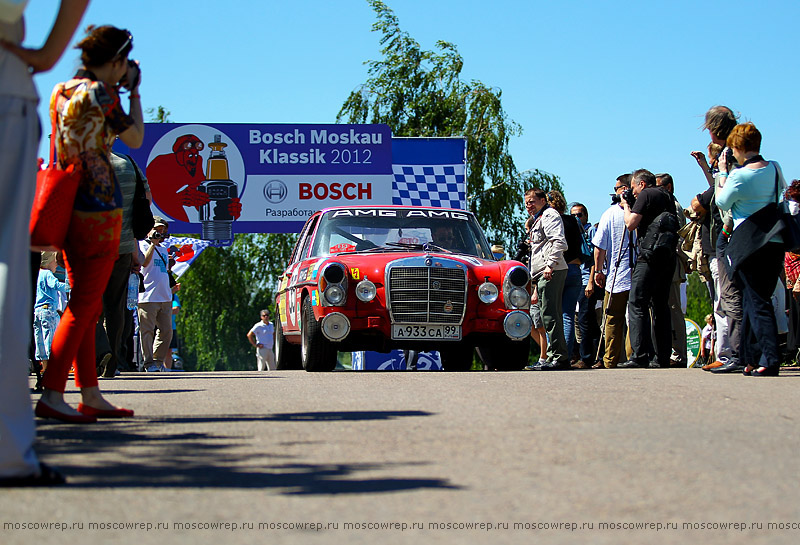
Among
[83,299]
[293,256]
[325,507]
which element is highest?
[293,256]

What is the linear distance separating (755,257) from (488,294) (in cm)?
279

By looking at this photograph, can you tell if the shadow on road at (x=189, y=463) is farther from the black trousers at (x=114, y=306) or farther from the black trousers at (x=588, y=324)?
the black trousers at (x=588, y=324)

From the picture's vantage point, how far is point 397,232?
11305mm

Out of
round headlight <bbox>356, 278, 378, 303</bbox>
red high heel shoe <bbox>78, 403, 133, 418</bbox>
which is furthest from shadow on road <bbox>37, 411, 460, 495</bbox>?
round headlight <bbox>356, 278, 378, 303</bbox>

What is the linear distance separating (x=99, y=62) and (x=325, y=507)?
9.46 feet

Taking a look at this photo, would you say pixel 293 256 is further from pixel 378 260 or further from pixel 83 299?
pixel 83 299

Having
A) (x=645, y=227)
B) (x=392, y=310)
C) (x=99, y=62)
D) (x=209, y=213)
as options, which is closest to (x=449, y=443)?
(x=99, y=62)

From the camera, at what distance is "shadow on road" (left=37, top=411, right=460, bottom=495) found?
11.2 ft

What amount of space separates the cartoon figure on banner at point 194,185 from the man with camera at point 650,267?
1162 centimetres

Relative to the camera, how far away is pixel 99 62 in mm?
5148

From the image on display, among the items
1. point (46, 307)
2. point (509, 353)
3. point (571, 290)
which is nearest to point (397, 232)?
point (509, 353)

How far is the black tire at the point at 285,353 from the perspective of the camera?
12.6m

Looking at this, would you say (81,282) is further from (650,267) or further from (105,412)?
(650,267)

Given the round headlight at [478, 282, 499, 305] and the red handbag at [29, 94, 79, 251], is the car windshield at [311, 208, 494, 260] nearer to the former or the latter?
the round headlight at [478, 282, 499, 305]
